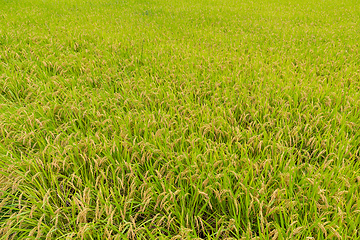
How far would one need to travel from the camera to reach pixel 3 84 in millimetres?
3594

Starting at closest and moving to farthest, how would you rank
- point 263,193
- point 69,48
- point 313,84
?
point 263,193 → point 313,84 → point 69,48

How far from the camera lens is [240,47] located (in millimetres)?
5844

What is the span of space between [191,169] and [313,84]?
283 centimetres

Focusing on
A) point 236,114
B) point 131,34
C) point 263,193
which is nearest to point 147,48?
point 131,34

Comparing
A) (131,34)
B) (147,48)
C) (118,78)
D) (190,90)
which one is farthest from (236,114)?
(131,34)

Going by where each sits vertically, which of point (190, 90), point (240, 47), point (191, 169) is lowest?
point (191, 169)

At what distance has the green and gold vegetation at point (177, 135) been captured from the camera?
5.56ft

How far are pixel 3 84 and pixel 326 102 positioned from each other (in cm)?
473

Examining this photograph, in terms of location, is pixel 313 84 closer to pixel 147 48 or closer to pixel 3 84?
pixel 147 48

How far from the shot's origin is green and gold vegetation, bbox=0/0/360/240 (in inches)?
66.7

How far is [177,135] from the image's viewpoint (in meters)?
2.50

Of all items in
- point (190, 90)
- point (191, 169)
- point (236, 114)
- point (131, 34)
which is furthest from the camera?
point (131, 34)

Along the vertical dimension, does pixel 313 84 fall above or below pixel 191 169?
above

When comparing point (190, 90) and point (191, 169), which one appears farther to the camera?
point (190, 90)
